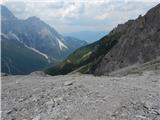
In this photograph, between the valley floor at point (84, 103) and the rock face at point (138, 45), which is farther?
the rock face at point (138, 45)

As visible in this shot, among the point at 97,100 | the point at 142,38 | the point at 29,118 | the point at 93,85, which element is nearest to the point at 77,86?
the point at 93,85

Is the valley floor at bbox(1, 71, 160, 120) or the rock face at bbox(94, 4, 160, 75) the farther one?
the rock face at bbox(94, 4, 160, 75)

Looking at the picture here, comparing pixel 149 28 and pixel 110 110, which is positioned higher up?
pixel 149 28

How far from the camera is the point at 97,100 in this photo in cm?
2098

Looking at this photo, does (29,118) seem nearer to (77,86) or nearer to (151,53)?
(77,86)

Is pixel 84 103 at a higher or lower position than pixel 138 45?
lower

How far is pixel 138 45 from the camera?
391 ft

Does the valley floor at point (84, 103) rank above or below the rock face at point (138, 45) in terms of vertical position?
below

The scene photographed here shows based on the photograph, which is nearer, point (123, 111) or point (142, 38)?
point (123, 111)

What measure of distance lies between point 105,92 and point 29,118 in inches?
217

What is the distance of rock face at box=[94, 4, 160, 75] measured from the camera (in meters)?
109

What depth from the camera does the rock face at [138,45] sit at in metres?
109

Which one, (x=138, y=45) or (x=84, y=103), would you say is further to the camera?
(x=138, y=45)

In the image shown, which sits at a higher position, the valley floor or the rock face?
the rock face
